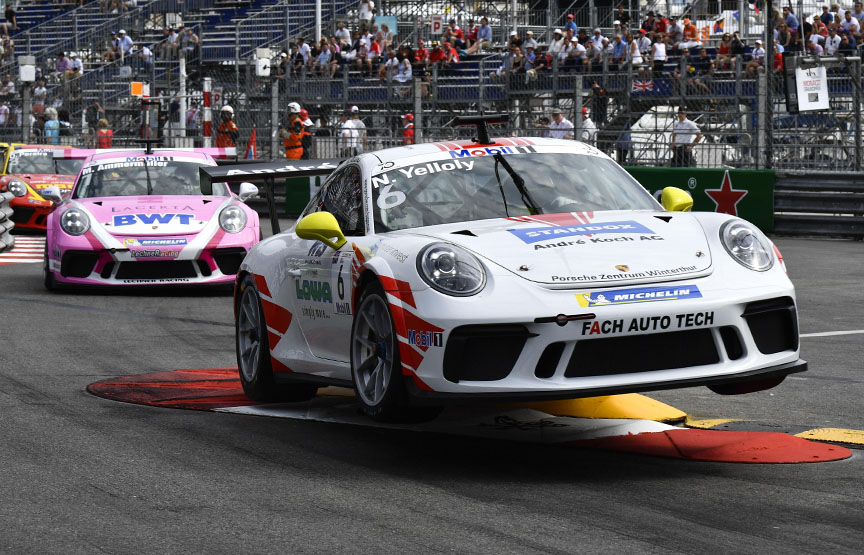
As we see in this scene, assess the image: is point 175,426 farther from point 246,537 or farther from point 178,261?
point 178,261

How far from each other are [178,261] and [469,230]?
7656 millimetres

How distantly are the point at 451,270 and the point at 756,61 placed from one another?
20519 millimetres

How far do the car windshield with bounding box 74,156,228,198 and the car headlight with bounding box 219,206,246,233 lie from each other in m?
0.73

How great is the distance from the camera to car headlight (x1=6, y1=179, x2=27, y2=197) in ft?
71.5

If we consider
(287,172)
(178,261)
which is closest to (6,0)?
(178,261)

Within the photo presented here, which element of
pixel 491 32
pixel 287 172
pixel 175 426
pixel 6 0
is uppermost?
pixel 6 0

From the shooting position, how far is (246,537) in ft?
14.4

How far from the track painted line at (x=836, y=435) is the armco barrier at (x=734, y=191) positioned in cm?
1405

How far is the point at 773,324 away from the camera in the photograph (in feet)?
18.9

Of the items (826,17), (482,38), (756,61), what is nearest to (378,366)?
(756,61)

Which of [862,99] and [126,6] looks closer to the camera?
[862,99]

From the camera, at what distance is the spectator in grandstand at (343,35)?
35156 millimetres

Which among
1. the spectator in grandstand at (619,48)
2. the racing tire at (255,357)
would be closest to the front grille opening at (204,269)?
the racing tire at (255,357)

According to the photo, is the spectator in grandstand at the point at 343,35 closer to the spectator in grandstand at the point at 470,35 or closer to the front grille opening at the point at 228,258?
the spectator in grandstand at the point at 470,35
